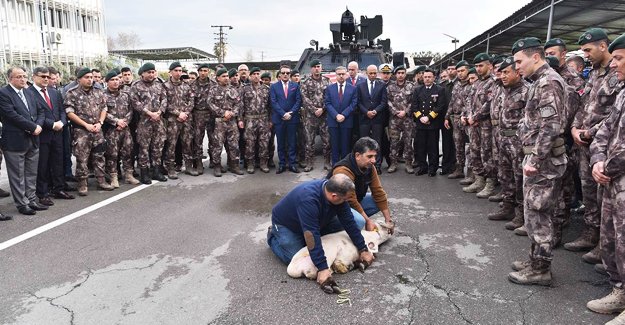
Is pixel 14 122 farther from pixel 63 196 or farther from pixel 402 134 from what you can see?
pixel 402 134

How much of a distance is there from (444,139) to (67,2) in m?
26.6

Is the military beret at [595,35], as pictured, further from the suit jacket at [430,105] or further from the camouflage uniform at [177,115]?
the camouflage uniform at [177,115]

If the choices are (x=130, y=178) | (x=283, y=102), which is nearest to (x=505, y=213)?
(x=283, y=102)

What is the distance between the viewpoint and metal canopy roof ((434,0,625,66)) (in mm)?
7729

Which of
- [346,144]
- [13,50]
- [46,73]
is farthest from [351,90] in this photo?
[13,50]

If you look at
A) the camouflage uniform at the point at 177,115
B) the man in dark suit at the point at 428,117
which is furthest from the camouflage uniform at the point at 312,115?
the camouflage uniform at the point at 177,115

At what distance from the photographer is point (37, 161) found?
5.41m

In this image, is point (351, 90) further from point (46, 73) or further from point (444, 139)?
point (46, 73)

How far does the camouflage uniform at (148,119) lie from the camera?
6.61 metres

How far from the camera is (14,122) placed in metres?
5.12

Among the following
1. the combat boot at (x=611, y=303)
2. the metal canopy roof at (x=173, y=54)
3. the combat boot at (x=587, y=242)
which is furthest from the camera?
the metal canopy roof at (x=173, y=54)

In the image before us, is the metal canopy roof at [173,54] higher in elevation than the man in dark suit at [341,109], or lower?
higher

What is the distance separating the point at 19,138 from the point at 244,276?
11.6ft

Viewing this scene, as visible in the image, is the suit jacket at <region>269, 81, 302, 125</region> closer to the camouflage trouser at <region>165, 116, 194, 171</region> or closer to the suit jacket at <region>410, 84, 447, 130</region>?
the camouflage trouser at <region>165, 116, 194, 171</region>
